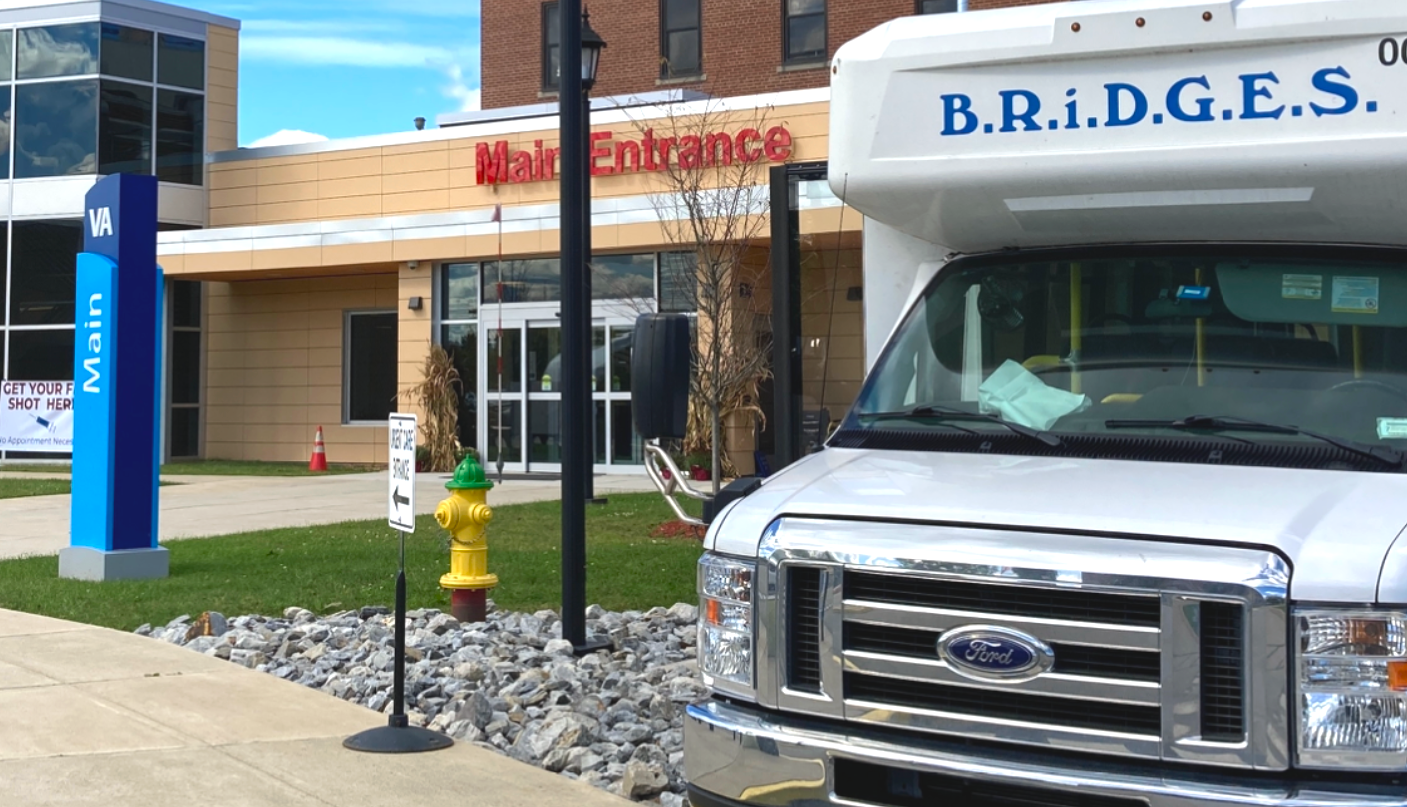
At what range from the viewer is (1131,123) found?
5074 mm

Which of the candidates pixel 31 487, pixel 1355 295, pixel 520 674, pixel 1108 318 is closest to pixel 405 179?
pixel 31 487

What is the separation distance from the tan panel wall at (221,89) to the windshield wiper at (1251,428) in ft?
85.1

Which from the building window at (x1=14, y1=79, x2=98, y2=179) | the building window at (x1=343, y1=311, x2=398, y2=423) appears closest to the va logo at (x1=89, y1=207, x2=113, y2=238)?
the building window at (x1=343, y1=311, x2=398, y2=423)

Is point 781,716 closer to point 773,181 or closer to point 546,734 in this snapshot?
point 546,734

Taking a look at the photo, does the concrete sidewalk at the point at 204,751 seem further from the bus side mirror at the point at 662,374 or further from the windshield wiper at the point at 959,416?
the windshield wiper at the point at 959,416

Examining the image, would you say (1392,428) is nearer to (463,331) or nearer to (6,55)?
(463,331)

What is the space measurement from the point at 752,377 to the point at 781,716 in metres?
14.6

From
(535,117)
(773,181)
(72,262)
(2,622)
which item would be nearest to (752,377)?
(535,117)

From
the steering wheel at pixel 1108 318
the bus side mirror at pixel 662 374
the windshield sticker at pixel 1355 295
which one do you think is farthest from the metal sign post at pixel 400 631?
the windshield sticker at pixel 1355 295

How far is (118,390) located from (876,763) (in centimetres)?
860

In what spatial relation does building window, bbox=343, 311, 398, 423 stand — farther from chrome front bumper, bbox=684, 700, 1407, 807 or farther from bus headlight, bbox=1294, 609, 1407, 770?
bus headlight, bbox=1294, 609, 1407, 770

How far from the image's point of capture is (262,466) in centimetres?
2597

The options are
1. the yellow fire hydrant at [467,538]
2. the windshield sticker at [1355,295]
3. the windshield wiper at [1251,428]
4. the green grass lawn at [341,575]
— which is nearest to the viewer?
the windshield wiper at [1251,428]

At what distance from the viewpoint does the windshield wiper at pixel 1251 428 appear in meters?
4.41
